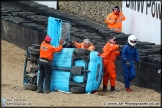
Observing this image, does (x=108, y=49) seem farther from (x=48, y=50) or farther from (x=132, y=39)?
(x=48, y=50)

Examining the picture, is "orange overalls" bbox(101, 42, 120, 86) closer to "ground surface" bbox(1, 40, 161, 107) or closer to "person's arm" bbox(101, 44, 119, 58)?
"person's arm" bbox(101, 44, 119, 58)

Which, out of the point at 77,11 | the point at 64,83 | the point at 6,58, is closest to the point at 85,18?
the point at 77,11

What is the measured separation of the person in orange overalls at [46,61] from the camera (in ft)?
49.3

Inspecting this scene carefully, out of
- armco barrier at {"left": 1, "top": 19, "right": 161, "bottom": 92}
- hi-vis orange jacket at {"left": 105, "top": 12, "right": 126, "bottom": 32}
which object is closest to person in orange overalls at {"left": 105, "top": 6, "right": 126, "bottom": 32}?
hi-vis orange jacket at {"left": 105, "top": 12, "right": 126, "bottom": 32}

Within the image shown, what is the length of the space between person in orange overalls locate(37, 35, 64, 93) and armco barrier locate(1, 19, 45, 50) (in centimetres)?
541

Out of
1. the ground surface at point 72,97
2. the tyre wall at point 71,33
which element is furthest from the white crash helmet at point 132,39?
the ground surface at point 72,97

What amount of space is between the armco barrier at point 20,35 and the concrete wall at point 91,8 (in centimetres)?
234

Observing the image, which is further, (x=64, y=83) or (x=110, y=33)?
(x=110, y=33)

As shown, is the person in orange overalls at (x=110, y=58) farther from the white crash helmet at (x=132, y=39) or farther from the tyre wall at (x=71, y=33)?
the tyre wall at (x=71, y=33)

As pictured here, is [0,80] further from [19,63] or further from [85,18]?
[85,18]

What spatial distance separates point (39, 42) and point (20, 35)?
5.12ft

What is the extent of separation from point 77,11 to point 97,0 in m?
1.64

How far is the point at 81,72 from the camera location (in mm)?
14938

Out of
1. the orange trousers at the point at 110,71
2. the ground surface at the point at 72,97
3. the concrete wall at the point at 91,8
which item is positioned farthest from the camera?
the concrete wall at the point at 91,8
